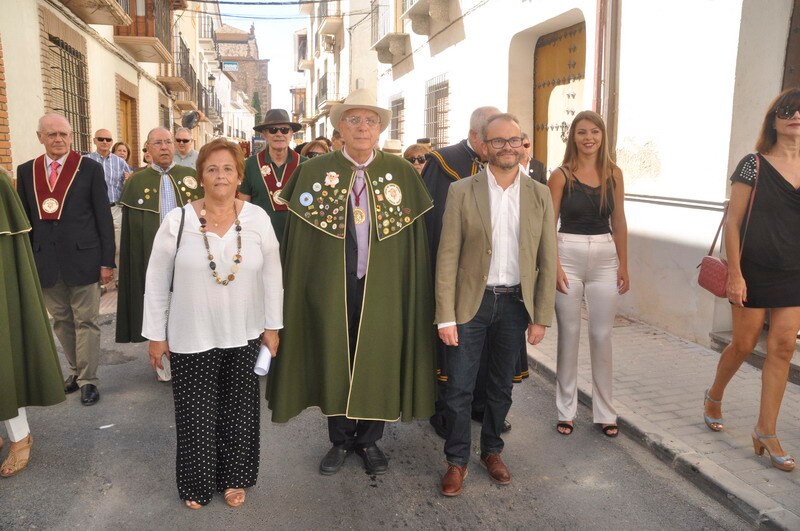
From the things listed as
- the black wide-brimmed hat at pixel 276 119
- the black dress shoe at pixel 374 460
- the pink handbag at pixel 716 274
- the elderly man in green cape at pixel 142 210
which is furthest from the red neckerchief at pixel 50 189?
the pink handbag at pixel 716 274

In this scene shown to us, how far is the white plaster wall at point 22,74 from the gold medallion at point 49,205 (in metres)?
4.15

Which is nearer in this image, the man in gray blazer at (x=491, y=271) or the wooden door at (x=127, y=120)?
the man in gray blazer at (x=491, y=271)

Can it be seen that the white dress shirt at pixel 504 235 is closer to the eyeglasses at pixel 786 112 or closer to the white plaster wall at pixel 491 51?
the eyeglasses at pixel 786 112

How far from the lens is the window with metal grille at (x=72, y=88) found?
31.9ft

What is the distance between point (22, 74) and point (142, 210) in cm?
466

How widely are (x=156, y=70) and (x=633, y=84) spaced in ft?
55.0

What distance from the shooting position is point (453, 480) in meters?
3.48

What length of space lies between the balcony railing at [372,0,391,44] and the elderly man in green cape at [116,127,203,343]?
11132 millimetres

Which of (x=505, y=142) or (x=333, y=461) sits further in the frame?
(x=333, y=461)

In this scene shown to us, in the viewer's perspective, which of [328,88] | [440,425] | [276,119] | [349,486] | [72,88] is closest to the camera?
[349,486]

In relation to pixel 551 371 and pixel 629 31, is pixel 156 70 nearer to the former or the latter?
pixel 629 31

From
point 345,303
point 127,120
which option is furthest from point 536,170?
point 127,120

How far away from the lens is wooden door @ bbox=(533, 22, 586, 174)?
8430mm

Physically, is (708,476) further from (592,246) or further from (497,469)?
(592,246)
